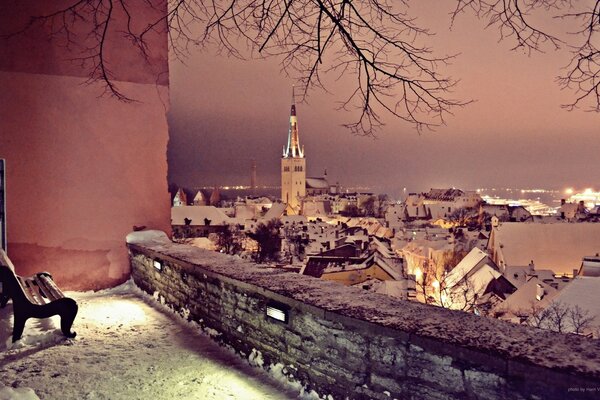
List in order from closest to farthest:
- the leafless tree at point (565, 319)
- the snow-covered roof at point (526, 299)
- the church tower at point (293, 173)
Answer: the leafless tree at point (565, 319), the snow-covered roof at point (526, 299), the church tower at point (293, 173)

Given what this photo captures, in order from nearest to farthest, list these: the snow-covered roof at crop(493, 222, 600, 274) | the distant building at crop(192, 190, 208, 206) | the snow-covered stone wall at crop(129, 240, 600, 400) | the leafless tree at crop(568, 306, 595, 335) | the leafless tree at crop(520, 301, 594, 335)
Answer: the snow-covered stone wall at crop(129, 240, 600, 400) → the leafless tree at crop(568, 306, 595, 335) → the leafless tree at crop(520, 301, 594, 335) → the snow-covered roof at crop(493, 222, 600, 274) → the distant building at crop(192, 190, 208, 206)

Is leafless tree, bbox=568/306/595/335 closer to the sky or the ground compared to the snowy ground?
closer to the ground

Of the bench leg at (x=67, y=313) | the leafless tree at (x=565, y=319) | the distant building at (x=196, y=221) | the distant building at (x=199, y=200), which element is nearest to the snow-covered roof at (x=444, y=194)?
the distant building at (x=199, y=200)

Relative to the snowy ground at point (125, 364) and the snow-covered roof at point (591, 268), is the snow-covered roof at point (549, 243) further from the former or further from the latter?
the snowy ground at point (125, 364)

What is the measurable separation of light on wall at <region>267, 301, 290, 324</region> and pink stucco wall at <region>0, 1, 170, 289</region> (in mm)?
3922

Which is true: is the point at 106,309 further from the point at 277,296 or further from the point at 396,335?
the point at 396,335

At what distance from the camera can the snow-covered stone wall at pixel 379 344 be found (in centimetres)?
221

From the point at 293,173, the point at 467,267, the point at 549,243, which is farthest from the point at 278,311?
the point at 293,173

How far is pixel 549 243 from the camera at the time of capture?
29688mm

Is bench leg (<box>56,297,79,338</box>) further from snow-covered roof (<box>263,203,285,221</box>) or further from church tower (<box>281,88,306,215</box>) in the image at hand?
church tower (<box>281,88,306,215</box>)

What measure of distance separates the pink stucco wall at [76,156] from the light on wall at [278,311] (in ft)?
12.9

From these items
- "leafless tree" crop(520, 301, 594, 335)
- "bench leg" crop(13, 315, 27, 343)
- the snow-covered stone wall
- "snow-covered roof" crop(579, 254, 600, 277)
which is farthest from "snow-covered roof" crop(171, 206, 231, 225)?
the snow-covered stone wall

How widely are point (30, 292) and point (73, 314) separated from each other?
726mm

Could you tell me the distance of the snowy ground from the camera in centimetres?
345
